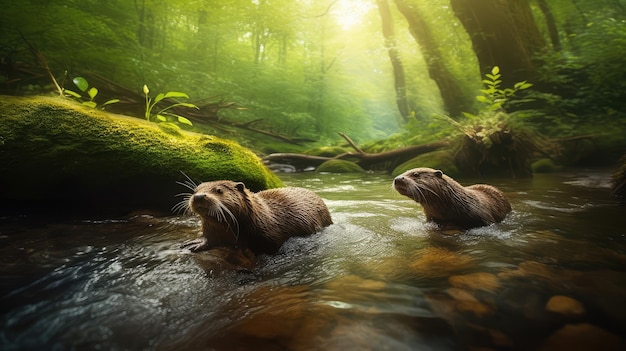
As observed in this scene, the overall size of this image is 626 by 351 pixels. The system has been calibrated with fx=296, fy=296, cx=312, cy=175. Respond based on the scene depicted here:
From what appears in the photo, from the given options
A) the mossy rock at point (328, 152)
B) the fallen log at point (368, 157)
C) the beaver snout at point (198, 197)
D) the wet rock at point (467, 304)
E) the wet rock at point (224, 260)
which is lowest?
the wet rock at point (467, 304)

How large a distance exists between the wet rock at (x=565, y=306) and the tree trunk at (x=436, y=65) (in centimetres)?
1490

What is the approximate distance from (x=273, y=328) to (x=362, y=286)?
0.83 meters

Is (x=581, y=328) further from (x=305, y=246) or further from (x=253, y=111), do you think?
(x=253, y=111)

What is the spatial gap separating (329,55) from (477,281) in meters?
26.1

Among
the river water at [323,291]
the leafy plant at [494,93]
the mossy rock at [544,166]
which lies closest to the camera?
the river water at [323,291]

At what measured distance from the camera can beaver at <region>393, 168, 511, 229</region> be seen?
4070 mm

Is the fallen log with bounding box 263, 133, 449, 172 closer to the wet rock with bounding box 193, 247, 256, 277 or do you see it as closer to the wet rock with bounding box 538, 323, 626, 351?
the wet rock with bounding box 193, 247, 256, 277

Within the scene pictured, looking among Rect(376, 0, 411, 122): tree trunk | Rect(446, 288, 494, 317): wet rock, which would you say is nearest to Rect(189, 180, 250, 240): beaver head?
Rect(446, 288, 494, 317): wet rock

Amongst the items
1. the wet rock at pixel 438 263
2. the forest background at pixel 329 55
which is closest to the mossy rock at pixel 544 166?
the forest background at pixel 329 55

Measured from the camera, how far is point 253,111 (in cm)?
2045

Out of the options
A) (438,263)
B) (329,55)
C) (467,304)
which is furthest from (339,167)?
(329,55)

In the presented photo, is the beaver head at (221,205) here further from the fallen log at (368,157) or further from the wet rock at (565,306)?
the fallen log at (368,157)

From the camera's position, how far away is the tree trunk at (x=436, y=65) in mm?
15438

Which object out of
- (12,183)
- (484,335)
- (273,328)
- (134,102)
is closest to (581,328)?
(484,335)
